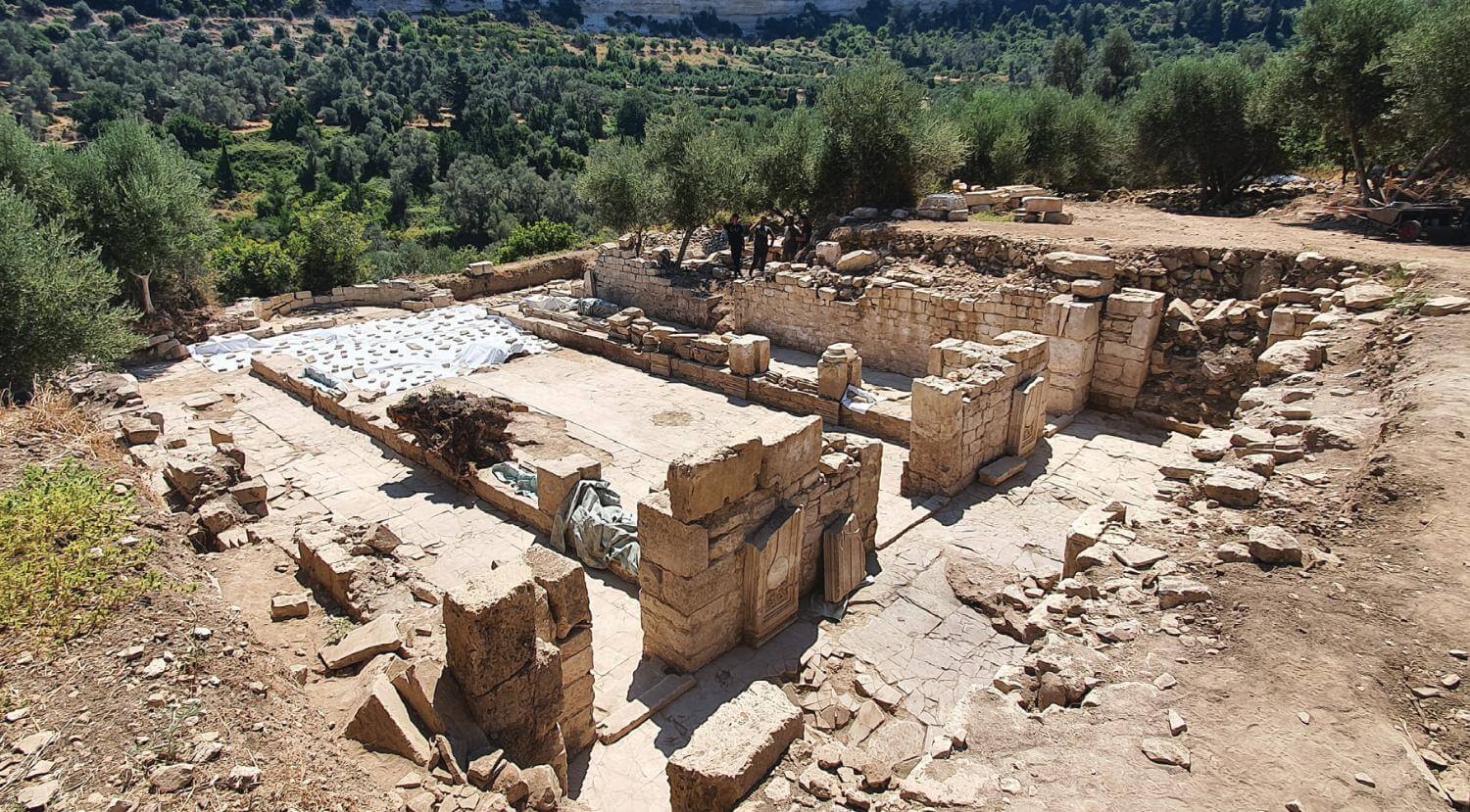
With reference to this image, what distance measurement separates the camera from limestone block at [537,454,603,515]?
9813 millimetres

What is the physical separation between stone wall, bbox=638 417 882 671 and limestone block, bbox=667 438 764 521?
0.01m

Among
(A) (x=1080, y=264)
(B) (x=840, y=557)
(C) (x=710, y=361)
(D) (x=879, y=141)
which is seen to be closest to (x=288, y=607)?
(B) (x=840, y=557)

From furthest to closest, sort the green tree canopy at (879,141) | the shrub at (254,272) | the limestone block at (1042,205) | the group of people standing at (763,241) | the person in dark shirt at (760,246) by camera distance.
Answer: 1. the shrub at (254,272)
2. the green tree canopy at (879,141)
3. the group of people standing at (763,241)
4. the person in dark shirt at (760,246)
5. the limestone block at (1042,205)

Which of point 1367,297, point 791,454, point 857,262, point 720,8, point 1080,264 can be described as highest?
point 720,8

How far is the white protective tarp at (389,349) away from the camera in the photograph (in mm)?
15867

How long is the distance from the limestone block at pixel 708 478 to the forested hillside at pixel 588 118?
36.9 ft

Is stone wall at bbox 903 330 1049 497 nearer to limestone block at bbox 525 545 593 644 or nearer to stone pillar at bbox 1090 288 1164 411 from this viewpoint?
stone pillar at bbox 1090 288 1164 411

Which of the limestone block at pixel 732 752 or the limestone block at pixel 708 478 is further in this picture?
the limestone block at pixel 708 478

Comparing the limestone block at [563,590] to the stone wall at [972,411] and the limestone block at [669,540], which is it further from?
the stone wall at [972,411]

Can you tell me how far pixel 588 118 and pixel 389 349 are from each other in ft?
173

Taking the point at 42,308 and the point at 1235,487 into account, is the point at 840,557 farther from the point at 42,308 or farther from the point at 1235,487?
the point at 42,308

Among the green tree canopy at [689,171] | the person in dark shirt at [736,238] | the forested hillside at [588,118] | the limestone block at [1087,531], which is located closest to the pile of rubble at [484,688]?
the limestone block at [1087,531]

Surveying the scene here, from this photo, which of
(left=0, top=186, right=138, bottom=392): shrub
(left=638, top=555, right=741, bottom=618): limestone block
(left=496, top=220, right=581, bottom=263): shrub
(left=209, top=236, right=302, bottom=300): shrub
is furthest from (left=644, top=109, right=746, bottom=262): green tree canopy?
(left=638, top=555, right=741, bottom=618): limestone block

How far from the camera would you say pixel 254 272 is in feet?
68.9
